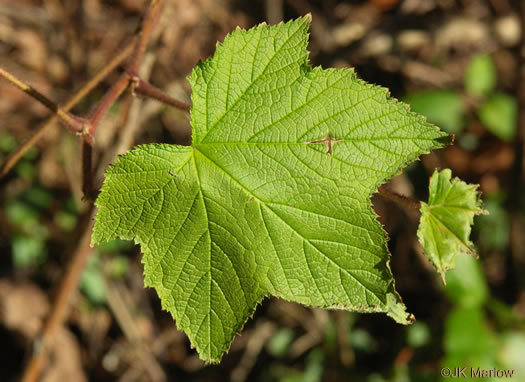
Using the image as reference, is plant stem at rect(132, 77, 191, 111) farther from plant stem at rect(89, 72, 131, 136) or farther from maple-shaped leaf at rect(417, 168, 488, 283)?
maple-shaped leaf at rect(417, 168, 488, 283)

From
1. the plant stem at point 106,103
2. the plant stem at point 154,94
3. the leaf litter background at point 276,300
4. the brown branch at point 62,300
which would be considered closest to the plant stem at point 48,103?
the plant stem at point 106,103

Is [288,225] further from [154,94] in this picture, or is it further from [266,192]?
[154,94]

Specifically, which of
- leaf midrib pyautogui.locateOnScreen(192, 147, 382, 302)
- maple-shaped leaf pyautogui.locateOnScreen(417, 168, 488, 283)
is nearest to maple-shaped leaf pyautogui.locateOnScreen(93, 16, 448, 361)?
leaf midrib pyautogui.locateOnScreen(192, 147, 382, 302)

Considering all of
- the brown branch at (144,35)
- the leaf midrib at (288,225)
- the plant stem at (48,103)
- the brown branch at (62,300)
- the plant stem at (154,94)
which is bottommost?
the brown branch at (62,300)

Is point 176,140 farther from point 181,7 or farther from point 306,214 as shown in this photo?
point 306,214

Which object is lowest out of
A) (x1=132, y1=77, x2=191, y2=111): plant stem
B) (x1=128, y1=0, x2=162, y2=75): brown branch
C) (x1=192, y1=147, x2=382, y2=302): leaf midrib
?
(x1=192, y1=147, x2=382, y2=302): leaf midrib

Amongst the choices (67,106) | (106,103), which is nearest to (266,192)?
(106,103)

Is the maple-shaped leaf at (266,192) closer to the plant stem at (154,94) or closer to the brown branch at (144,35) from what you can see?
the plant stem at (154,94)
